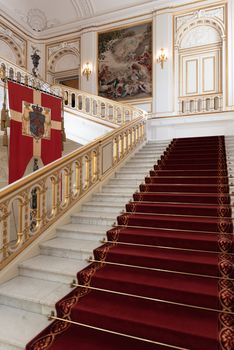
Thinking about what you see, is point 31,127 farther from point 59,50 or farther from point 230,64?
point 59,50

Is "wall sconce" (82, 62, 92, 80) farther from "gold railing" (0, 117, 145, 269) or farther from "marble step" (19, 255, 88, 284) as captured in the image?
"marble step" (19, 255, 88, 284)

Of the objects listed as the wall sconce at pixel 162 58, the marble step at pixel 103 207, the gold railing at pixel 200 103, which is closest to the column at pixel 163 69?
the wall sconce at pixel 162 58

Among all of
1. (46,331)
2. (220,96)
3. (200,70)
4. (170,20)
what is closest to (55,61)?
(170,20)

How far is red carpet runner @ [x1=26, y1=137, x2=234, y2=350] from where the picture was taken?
6.56ft

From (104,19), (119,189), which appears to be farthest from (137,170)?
Result: (104,19)

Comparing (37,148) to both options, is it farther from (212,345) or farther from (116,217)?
(212,345)

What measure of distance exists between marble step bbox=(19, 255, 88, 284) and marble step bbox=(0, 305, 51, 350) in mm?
441

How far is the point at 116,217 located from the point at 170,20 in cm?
887

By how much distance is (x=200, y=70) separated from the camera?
945 cm

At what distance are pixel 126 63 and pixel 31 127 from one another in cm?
653

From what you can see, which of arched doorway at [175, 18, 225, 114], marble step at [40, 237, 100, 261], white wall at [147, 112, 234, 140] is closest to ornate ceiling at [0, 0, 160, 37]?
arched doorway at [175, 18, 225, 114]

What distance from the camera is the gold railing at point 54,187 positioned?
2988mm

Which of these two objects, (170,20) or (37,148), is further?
(170,20)

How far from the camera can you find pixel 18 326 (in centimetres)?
223
